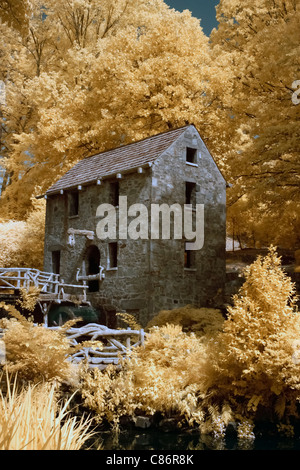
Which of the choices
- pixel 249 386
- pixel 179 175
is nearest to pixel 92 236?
pixel 179 175

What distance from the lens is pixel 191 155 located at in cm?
1998

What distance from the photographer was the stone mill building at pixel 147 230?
58.7 feet

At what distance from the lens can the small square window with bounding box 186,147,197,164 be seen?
1981 centimetres

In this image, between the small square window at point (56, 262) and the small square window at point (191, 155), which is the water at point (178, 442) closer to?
the small square window at point (191, 155)

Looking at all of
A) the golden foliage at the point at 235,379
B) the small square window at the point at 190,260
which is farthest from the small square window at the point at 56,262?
the golden foliage at the point at 235,379

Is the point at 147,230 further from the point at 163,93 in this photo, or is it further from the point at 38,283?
the point at 163,93

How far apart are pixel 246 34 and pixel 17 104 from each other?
14572mm

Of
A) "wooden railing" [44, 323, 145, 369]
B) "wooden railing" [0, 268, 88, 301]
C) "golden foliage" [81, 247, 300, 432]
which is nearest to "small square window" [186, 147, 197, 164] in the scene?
"wooden railing" [0, 268, 88, 301]

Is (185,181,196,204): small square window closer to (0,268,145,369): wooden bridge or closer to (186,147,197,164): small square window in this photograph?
(186,147,197,164): small square window

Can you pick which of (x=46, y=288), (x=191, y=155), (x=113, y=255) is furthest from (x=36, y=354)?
(x=191, y=155)

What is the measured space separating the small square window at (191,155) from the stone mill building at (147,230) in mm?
42

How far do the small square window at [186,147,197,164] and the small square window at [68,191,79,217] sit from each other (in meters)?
5.35
